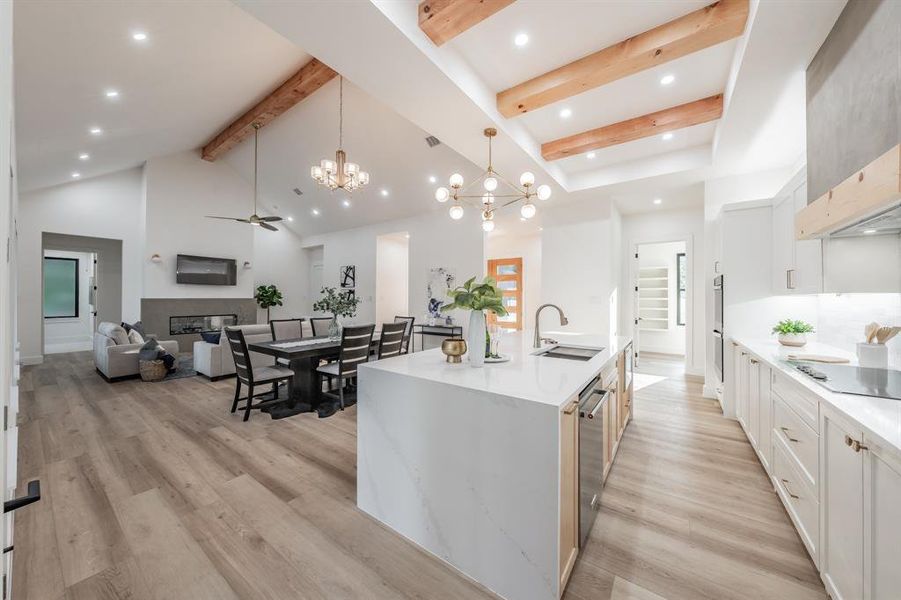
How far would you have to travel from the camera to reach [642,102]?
3.33 m

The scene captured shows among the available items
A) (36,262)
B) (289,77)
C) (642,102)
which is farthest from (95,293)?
(642,102)

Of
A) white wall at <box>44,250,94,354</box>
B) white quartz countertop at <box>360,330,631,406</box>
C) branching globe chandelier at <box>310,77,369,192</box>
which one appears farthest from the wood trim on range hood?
white wall at <box>44,250,94,354</box>

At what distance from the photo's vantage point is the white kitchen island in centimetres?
138

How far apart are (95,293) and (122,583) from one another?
9881 mm

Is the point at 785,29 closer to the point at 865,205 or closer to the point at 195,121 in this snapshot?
the point at 865,205

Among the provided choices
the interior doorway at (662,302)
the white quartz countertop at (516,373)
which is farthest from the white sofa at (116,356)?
the interior doorway at (662,302)

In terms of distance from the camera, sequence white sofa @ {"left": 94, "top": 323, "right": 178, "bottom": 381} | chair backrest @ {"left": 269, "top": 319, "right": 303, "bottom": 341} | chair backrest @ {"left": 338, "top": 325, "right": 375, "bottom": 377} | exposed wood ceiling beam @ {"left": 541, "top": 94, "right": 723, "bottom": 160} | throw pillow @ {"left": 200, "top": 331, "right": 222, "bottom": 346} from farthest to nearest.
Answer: throw pillow @ {"left": 200, "top": 331, "right": 222, "bottom": 346} < white sofa @ {"left": 94, "top": 323, "right": 178, "bottom": 381} < chair backrest @ {"left": 269, "top": 319, "right": 303, "bottom": 341} < chair backrest @ {"left": 338, "top": 325, "right": 375, "bottom": 377} < exposed wood ceiling beam @ {"left": 541, "top": 94, "right": 723, "bottom": 160}

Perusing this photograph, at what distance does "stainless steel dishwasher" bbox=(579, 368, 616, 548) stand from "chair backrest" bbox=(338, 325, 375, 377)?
2.37m

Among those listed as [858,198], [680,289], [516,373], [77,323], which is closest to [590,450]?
[516,373]

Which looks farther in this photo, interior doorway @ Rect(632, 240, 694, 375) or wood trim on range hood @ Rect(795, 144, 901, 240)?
interior doorway @ Rect(632, 240, 694, 375)

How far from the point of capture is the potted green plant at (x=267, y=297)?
947 centimetres

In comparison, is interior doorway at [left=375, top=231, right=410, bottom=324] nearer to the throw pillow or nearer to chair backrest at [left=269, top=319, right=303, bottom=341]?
chair backrest at [left=269, top=319, right=303, bottom=341]

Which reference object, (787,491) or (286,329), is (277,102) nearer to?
(286,329)

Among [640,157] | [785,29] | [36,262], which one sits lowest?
[36,262]
